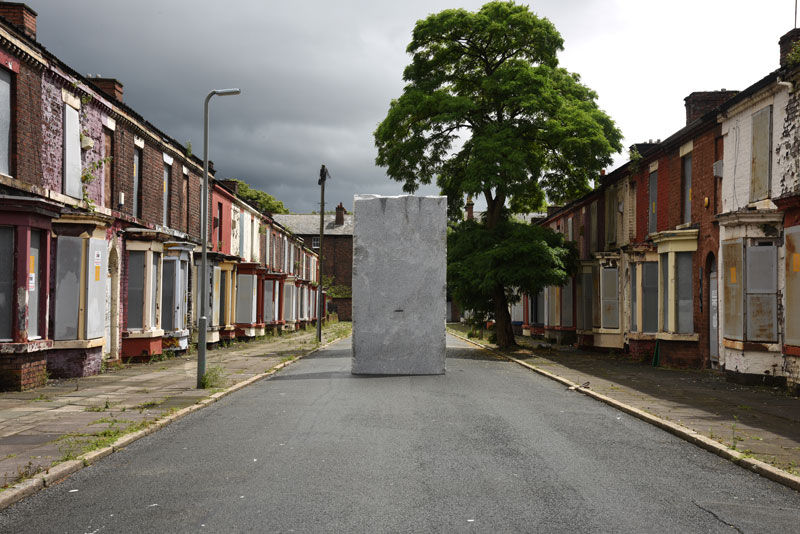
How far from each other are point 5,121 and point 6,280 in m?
3.36

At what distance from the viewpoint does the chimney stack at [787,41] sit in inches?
700

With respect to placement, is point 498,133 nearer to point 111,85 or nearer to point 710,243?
point 710,243

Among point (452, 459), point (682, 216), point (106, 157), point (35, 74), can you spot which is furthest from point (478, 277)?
point (452, 459)

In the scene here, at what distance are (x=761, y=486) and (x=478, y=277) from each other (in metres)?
19.8

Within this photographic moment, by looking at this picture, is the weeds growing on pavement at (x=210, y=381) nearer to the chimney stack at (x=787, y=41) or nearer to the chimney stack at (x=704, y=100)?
the chimney stack at (x=787, y=41)

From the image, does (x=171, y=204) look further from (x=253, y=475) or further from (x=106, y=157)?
(x=253, y=475)

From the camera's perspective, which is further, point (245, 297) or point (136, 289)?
point (245, 297)

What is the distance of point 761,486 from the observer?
7027 millimetres

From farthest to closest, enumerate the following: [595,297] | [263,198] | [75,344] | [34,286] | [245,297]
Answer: [263,198], [245,297], [595,297], [75,344], [34,286]

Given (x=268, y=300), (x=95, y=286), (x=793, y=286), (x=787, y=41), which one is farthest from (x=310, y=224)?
(x=793, y=286)

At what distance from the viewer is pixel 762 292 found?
16.3m

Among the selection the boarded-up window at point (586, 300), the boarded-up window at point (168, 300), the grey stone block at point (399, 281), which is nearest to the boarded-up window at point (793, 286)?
the grey stone block at point (399, 281)

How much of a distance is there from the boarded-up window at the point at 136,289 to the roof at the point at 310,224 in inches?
2482

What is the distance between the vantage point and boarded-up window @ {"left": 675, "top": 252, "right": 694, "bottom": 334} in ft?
70.7
